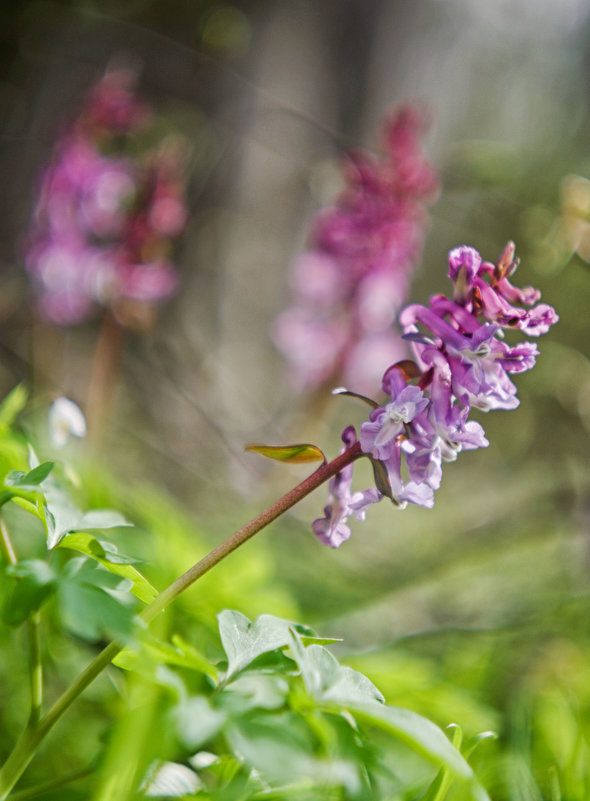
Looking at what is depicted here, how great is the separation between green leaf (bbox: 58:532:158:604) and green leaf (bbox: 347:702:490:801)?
0.57ft

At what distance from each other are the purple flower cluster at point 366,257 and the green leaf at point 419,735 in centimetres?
127

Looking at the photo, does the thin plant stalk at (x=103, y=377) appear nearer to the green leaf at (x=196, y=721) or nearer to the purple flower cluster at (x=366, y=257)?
the purple flower cluster at (x=366, y=257)

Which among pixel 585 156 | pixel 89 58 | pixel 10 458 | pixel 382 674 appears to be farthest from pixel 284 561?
pixel 585 156

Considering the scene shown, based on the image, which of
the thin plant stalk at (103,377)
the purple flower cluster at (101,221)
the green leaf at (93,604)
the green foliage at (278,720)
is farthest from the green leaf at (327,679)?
the purple flower cluster at (101,221)

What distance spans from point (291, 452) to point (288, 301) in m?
2.56

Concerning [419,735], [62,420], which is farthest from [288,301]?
[419,735]

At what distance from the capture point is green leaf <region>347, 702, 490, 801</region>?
1.12 ft

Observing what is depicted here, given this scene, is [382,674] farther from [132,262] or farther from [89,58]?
[89,58]

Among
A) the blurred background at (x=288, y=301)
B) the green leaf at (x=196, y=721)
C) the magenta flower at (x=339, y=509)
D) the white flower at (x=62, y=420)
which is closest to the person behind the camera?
the green leaf at (x=196, y=721)

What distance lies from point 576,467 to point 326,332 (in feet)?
4.54

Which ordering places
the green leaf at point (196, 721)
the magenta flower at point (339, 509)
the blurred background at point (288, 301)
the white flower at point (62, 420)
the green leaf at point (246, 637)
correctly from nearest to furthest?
the green leaf at point (196, 721)
the green leaf at point (246, 637)
the magenta flower at point (339, 509)
the white flower at point (62, 420)
the blurred background at point (288, 301)

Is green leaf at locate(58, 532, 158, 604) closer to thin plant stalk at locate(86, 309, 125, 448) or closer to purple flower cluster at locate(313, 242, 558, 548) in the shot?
purple flower cluster at locate(313, 242, 558, 548)

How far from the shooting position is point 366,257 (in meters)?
1.56

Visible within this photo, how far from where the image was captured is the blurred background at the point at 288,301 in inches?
52.3
